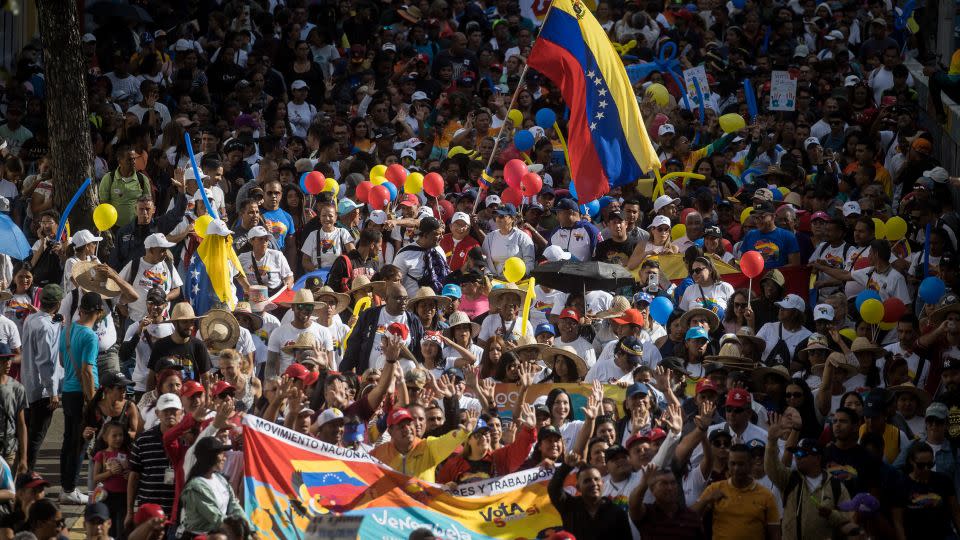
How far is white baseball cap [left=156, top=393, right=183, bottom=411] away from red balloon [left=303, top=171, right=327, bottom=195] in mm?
Result: 6026

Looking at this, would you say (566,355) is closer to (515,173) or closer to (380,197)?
→ (380,197)

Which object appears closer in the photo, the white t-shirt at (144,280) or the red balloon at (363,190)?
the white t-shirt at (144,280)

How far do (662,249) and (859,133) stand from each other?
11.8 ft

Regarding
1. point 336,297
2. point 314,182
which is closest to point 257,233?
point 336,297

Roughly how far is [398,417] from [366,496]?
83 cm

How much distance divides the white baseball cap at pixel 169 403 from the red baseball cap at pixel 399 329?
2284 millimetres

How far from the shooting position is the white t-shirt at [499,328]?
50.4 feet

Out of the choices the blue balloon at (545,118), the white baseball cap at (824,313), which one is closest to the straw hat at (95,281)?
the white baseball cap at (824,313)

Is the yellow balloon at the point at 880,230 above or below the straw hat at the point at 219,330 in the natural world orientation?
below

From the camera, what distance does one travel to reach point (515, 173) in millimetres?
18391

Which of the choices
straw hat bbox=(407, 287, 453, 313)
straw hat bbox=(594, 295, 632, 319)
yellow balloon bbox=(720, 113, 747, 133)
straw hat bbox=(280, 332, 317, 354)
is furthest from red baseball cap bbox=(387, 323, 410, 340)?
yellow balloon bbox=(720, 113, 747, 133)

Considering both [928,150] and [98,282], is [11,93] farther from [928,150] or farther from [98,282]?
[928,150]

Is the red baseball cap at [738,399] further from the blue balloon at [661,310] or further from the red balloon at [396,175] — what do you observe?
the red balloon at [396,175]

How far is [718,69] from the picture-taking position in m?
22.8
